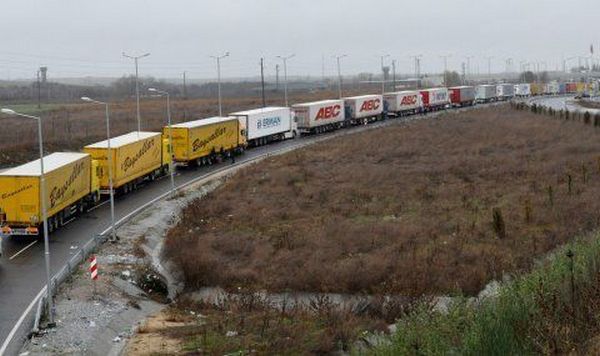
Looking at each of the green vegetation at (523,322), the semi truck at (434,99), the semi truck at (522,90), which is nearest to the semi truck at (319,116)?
the semi truck at (434,99)

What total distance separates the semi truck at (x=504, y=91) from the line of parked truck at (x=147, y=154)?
4699 centimetres

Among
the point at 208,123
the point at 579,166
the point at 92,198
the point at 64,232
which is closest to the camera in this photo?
the point at 64,232

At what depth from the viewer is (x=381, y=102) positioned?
104562 millimetres

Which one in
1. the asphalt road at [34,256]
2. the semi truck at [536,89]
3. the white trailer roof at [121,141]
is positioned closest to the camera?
the asphalt road at [34,256]

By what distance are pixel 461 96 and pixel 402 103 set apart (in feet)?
86.4

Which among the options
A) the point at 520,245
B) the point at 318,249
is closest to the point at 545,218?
the point at 520,245

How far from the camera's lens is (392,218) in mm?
39188

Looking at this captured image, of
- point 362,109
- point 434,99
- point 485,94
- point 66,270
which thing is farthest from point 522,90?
Result: point 66,270

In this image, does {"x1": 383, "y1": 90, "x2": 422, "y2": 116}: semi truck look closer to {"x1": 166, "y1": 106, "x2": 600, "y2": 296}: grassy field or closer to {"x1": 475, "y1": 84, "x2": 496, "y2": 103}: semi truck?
{"x1": 475, "y1": 84, "x2": 496, "y2": 103}: semi truck

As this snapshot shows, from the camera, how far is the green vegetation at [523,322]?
12.7 meters

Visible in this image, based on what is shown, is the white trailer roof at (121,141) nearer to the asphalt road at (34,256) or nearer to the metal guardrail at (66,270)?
the asphalt road at (34,256)

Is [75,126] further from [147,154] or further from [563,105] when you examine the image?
[563,105]

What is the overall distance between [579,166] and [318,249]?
25.9m

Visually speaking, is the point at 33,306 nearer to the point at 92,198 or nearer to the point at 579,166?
the point at 92,198
